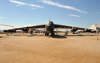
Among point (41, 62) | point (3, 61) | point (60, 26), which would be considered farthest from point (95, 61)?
point (60, 26)

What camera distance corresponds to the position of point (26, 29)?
64.7m

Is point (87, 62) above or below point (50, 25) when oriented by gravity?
below

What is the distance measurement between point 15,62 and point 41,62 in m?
1.66

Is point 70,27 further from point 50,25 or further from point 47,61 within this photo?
point 47,61

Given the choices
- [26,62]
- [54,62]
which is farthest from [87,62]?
[26,62]

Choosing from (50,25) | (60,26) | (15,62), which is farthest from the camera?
(60,26)

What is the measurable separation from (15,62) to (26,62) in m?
0.70

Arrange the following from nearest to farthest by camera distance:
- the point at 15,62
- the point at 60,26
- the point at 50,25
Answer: the point at 15,62
the point at 50,25
the point at 60,26

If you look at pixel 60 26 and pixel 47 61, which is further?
pixel 60 26

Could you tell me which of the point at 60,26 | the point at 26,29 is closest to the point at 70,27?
the point at 60,26

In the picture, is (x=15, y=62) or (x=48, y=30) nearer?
(x=15, y=62)

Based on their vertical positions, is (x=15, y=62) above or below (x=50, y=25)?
below

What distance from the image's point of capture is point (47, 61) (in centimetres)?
1223

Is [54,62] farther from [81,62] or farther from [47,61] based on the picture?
[81,62]
